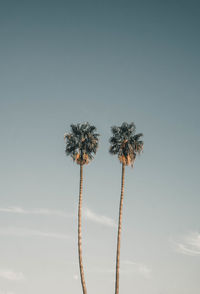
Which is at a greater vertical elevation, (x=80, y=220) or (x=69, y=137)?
(x=69, y=137)

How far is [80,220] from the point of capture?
44.3 meters

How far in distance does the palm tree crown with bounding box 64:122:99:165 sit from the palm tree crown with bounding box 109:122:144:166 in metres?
2.53

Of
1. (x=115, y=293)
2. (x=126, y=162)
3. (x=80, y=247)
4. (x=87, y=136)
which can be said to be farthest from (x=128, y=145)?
(x=115, y=293)

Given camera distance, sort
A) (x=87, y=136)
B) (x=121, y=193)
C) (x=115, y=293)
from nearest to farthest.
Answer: (x=115, y=293) < (x=121, y=193) < (x=87, y=136)

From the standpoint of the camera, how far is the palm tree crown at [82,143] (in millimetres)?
46531

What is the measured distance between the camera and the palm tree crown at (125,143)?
151ft

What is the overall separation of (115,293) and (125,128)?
1991 centimetres

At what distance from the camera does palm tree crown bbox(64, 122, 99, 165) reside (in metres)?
46.5

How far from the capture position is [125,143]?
152 ft

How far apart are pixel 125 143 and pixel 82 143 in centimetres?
560

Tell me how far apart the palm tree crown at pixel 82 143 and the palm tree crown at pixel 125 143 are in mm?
2533

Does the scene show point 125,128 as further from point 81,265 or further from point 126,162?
point 81,265

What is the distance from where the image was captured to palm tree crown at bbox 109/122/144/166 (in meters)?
45.9

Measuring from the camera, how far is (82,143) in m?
47.2
